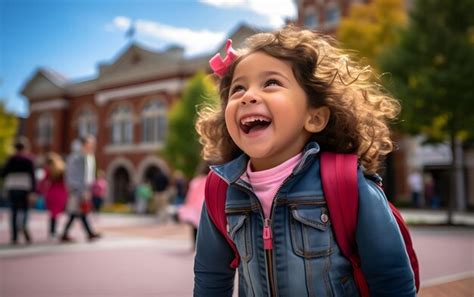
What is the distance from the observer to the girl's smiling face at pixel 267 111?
151cm

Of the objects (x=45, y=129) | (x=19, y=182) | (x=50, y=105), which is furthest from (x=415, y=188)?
(x=45, y=129)

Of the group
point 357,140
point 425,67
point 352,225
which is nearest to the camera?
point 352,225

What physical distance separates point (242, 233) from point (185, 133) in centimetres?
2160

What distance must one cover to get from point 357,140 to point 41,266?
4.86 m

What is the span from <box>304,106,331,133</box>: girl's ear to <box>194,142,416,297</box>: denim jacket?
88 mm

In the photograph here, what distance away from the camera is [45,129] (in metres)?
34.1

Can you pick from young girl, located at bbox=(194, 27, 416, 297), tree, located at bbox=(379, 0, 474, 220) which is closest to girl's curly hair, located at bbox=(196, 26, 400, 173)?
young girl, located at bbox=(194, 27, 416, 297)

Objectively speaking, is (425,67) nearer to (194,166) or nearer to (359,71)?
(359,71)

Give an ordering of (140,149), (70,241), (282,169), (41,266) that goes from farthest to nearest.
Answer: (140,149) → (70,241) → (41,266) → (282,169)

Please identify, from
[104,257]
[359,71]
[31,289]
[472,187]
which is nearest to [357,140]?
[359,71]

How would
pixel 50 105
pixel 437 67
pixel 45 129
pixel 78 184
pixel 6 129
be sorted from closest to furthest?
pixel 78 184, pixel 437 67, pixel 6 129, pixel 50 105, pixel 45 129

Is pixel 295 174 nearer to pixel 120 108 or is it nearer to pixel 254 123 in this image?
pixel 254 123

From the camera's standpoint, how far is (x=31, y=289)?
4188 millimetres

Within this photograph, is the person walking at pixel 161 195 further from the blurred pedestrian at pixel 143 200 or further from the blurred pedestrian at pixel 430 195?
the blurred pedestrian at pixel 430 195
